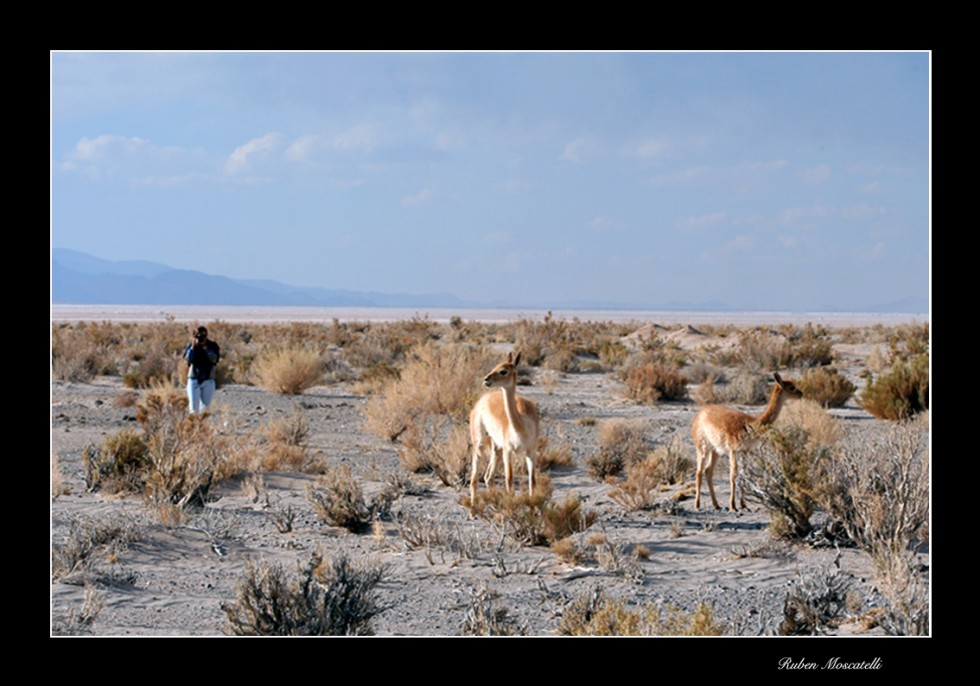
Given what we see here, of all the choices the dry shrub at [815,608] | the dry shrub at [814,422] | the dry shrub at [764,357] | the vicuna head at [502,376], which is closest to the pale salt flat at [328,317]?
the dry shrub at [764,357]

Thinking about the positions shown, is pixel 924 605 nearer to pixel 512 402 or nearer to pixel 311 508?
pixel 512 402

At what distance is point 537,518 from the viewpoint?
8617 mm

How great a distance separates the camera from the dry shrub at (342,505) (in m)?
9.35

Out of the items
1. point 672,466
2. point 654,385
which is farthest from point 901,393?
point 672,466

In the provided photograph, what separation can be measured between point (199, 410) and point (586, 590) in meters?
7.57

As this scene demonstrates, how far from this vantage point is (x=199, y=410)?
1326cm

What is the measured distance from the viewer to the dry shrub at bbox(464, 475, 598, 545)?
8523 millimetres

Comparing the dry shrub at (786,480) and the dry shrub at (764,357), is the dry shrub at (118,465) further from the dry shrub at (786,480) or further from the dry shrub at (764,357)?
the dry shrub at (764,357)

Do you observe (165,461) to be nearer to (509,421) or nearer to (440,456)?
(440,456)

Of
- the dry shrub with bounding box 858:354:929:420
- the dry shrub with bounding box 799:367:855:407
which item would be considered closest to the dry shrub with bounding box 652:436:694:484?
the dry shrub with bounding box 858:354:929:420

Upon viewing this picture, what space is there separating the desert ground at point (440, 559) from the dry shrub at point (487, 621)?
0.03 meters

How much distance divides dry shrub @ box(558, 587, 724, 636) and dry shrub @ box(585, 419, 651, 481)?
535 centimetres
